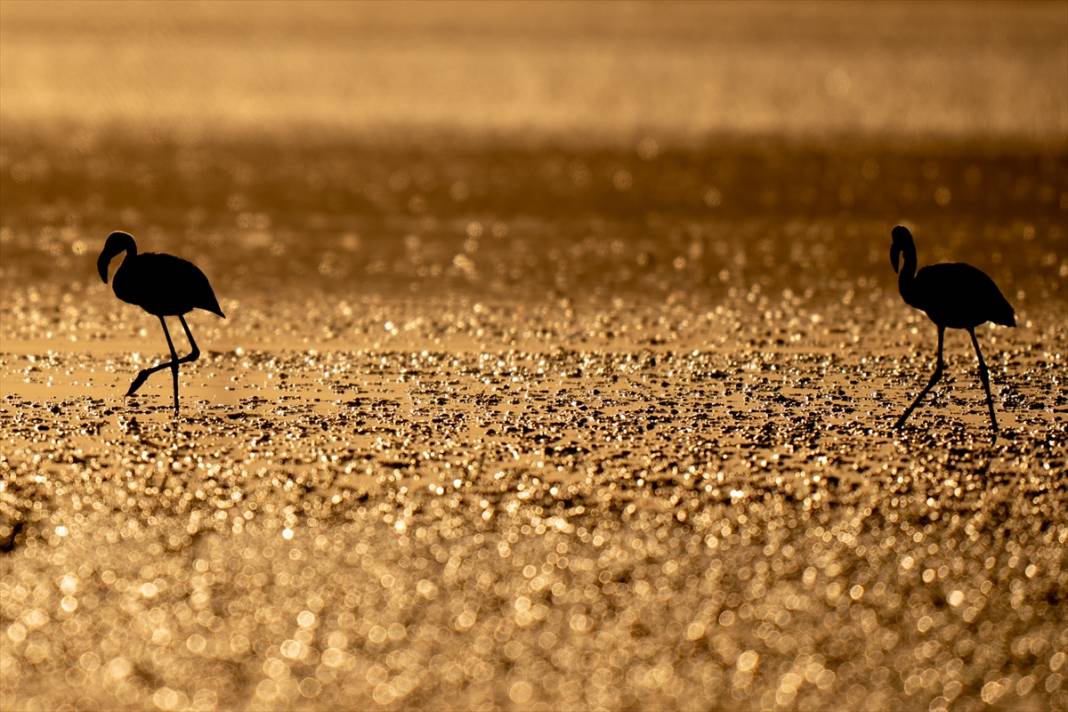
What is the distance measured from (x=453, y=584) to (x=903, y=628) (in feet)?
4.78

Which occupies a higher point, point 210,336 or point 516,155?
point 516,155

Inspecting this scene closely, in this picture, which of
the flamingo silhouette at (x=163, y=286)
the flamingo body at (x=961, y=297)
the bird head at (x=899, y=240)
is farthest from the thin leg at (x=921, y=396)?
the flamingo silhouette at (x=163, y=286)

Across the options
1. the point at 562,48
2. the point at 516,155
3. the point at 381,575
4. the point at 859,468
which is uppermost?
the point at 562,48

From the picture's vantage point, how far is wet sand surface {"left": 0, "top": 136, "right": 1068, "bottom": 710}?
17.9 ft

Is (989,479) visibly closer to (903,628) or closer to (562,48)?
(903,628)

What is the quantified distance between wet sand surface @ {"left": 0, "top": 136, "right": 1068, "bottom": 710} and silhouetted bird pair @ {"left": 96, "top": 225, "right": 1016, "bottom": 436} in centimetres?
24

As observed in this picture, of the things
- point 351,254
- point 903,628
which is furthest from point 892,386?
point 351,254

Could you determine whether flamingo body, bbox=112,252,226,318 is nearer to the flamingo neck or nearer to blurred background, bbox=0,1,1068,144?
the flamingo neck

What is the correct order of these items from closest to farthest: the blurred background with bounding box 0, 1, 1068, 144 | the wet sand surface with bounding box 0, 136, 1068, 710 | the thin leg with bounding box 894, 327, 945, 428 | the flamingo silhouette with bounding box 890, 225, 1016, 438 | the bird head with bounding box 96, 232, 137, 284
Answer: the wet sand surface with bounding box 0, 136, 1068, 710 → the thin leg with bounding box 894, 327, 945, 428 → the flamingo silhouette with bounding box 890, 225, 1016, 438 → the bird head with bounding box 96, 232, 137, 284 → the blurred background with bounding box 0, 1, 1068, 144

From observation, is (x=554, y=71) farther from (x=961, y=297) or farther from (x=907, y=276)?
(x=961, y=297)

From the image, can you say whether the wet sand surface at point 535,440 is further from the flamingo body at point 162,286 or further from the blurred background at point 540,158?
the flamingo body at point 162,286

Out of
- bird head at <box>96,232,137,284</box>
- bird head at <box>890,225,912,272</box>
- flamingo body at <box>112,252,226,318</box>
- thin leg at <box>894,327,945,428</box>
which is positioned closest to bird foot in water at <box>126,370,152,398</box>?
flamingo body at <box>112,252,226,318</box>

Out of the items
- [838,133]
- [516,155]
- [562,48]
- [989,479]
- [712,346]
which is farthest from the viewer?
[562,48]

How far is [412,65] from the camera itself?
112 feet
